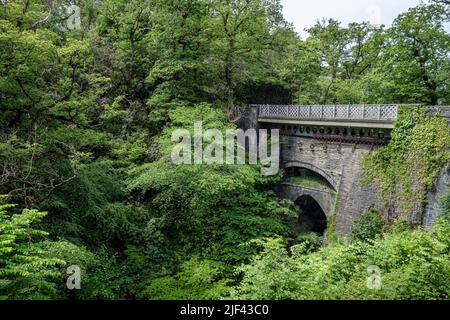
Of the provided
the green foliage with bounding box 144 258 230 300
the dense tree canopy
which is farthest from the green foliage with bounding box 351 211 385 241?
the green foliage with bounding box 144 258 230 300

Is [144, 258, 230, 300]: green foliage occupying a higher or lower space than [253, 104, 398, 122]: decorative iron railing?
lower

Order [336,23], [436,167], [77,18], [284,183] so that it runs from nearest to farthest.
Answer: [436,167] → [77,18] → [284,183] → [336,23]

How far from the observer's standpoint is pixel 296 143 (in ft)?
59.7

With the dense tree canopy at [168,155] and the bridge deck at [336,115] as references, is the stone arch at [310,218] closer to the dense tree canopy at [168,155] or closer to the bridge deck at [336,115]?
the dense tree canopy at [168,155]

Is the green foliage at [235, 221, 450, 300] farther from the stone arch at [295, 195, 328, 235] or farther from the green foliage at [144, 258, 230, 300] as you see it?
the stone arch at [295, 195, 328, 235]

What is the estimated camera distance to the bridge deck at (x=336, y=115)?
13.3m

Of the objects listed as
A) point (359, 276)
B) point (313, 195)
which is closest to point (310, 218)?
point (313, 195)

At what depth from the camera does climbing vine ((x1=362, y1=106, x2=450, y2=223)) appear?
11836 mm

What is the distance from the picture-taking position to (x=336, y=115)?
607 inches

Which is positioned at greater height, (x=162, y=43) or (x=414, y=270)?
(x=162, y=43)

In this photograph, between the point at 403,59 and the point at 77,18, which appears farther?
the point at 403,59
